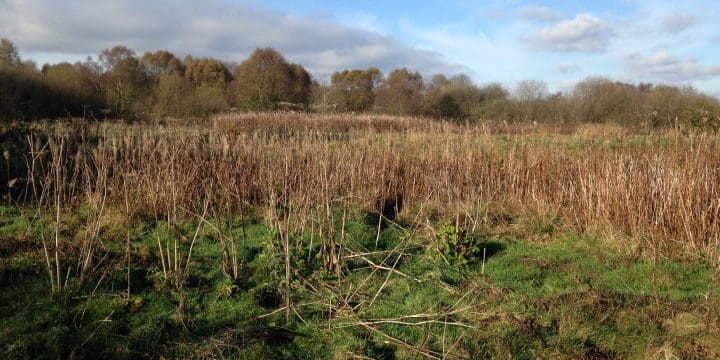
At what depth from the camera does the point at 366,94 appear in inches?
1171

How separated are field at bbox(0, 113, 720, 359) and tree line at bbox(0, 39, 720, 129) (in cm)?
848

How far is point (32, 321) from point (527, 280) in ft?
12.2

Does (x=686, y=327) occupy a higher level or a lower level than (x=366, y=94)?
lower

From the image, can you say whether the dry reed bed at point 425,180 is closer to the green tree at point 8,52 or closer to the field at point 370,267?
the field at point 370,267

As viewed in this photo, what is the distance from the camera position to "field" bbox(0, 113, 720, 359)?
10.8ft

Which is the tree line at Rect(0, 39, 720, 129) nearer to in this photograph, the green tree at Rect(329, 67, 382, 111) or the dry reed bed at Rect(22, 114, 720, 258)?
the green tree at Rect(329, 67, 382, 111)

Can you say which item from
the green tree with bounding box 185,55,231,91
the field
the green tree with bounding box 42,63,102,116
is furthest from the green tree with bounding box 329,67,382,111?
the field

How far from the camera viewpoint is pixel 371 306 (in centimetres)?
383

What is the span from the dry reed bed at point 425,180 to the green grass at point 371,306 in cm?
53

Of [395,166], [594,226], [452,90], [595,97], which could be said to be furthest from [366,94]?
[594,226]

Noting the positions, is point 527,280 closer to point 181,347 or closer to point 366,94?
point 181,347

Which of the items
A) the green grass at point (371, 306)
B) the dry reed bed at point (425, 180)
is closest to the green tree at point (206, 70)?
the dry reed bed at point (425, 180)

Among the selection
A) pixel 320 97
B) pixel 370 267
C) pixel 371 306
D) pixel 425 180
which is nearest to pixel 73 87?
pixel 320 97

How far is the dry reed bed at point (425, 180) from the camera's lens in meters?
5.01
